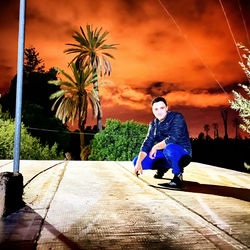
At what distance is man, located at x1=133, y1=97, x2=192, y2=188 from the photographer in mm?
3984

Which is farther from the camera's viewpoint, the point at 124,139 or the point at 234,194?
the point at 124,139

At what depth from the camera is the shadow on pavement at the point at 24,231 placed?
6.11ft

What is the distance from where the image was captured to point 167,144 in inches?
160

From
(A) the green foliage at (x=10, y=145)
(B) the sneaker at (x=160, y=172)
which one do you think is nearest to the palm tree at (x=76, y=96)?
(A) the green foliage at (x=10, y=145)

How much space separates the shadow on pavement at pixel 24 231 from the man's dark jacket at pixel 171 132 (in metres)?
2.26

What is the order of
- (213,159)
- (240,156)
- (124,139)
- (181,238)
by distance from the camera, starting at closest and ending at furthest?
(181,238), (124,139), (240,156), (213,159)

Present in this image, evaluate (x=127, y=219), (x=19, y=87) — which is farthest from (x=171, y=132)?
(x=19, y=87)

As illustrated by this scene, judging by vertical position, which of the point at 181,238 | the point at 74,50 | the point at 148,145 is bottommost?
the point at 181,238

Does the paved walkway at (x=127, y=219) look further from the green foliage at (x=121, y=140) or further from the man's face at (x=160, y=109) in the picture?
the green foliage at (x=121, y=140)

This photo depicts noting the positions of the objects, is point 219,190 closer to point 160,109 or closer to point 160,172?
point 160,172

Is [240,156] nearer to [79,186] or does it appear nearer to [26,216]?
[79,186]

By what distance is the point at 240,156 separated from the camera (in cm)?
1380

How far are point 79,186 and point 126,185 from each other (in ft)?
2.40

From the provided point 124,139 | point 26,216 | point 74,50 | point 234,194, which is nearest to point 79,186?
point 26,216
